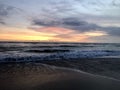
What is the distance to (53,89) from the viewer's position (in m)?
5.77

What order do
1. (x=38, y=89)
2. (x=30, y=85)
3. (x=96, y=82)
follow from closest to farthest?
(x=38, y=89) < (x=30, y=85) < (x=96, y=82)

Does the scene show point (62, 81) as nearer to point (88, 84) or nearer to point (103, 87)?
point (88, 84)

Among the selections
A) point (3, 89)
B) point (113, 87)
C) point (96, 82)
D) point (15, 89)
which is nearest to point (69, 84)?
point (96, 82)

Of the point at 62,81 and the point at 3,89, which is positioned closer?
the point at 3,89

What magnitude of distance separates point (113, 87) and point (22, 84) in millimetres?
3403

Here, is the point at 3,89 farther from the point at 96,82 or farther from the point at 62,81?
Result: the point at 96,82

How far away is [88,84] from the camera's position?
642cm

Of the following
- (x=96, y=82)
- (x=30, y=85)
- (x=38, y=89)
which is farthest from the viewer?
(x=96, y=82)

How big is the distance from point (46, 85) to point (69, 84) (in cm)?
89

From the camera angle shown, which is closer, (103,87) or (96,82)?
(103,87)

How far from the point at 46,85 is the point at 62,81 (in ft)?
2.86

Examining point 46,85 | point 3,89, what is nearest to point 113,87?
point 46,85

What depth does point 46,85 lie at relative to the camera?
20.3ft

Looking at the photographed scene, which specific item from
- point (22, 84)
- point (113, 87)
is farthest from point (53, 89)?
point (113, 87)
